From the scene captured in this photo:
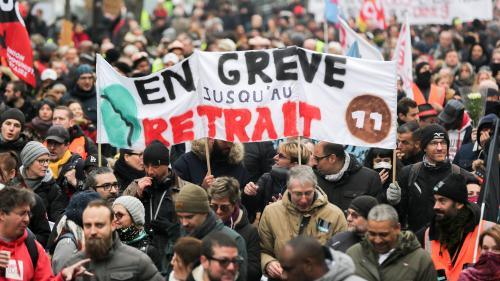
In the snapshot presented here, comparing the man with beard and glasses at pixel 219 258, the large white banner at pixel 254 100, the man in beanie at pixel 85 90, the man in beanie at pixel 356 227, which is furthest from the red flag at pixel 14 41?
the man with beard and glasses at pixel 219 258

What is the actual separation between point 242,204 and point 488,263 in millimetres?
3185

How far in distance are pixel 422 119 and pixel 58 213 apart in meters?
5.08

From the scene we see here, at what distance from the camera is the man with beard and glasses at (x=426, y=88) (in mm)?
18484

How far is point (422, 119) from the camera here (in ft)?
52.0

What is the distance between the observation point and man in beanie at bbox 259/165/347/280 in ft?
35.1

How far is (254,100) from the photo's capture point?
1252cm

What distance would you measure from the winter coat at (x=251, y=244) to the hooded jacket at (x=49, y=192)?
238 cm

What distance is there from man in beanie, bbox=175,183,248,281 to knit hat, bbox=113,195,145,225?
2.64 feet

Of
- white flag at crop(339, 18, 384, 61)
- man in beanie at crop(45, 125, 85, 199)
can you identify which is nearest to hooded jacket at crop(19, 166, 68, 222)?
man in beanie at crop(45, 125, 85, 199)

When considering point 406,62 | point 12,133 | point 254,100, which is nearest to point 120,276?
point 254,100

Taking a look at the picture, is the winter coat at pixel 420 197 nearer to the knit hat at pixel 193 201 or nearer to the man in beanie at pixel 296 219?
the man in beanie at pixel 296 219

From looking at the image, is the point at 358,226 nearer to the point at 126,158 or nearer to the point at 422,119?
the point at 126,158

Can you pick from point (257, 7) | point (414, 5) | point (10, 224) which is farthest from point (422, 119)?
point (257, 7)

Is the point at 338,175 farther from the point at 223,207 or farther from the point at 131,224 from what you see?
the point at 131,224
